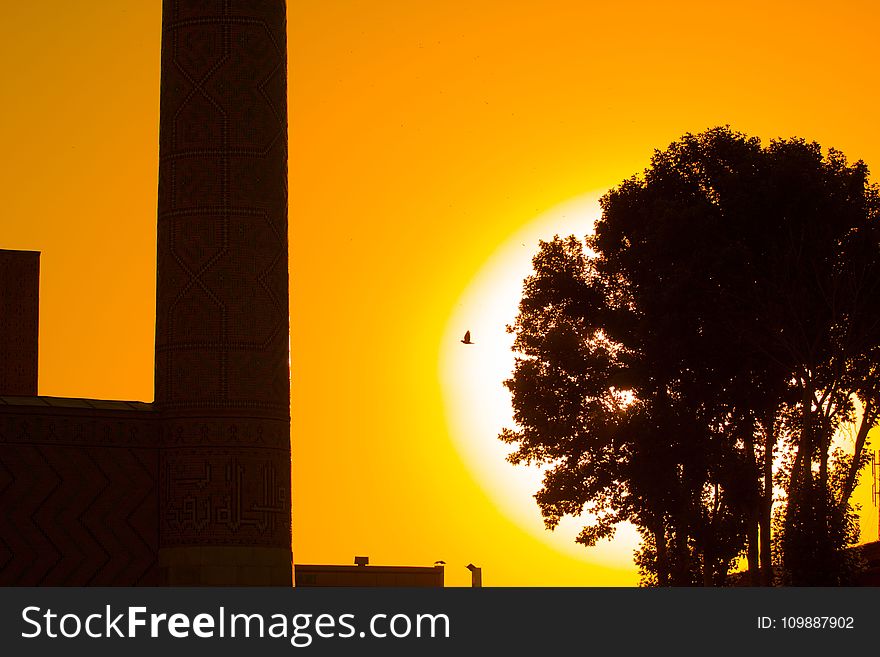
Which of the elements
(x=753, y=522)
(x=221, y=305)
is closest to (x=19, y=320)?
(x=221, y=305)

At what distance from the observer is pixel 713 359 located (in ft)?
134

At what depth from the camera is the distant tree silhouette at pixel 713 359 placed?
130 ft

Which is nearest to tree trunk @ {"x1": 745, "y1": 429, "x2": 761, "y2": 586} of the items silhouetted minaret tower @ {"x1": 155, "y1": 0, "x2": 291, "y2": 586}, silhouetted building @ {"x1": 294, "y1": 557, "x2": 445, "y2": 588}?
silhouetted building @ {"x1": 294, "y1": 557, "x2": 445, "y2": 588}

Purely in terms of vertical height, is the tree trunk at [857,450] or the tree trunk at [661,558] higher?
the tree trunk at [857,450]

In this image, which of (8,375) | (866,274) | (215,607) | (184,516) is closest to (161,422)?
(184,516)

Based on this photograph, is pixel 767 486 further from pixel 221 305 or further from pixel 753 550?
pixel 221 305

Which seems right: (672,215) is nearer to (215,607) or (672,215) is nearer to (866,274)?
(866,274)

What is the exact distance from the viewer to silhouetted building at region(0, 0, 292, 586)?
31.6 metres

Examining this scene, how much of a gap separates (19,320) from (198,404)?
64.6 ft

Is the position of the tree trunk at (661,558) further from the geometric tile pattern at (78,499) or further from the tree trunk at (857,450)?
the geometric tile pattern at (78,499)

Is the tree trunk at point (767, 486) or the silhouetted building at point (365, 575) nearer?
the tree trunk at point (767, 486)

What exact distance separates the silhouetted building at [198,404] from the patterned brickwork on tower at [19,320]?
18198 millimetres

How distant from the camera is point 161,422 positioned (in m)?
32.9

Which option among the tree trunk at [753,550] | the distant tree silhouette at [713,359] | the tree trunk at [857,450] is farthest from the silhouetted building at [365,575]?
the tree trunk at [857,450]
